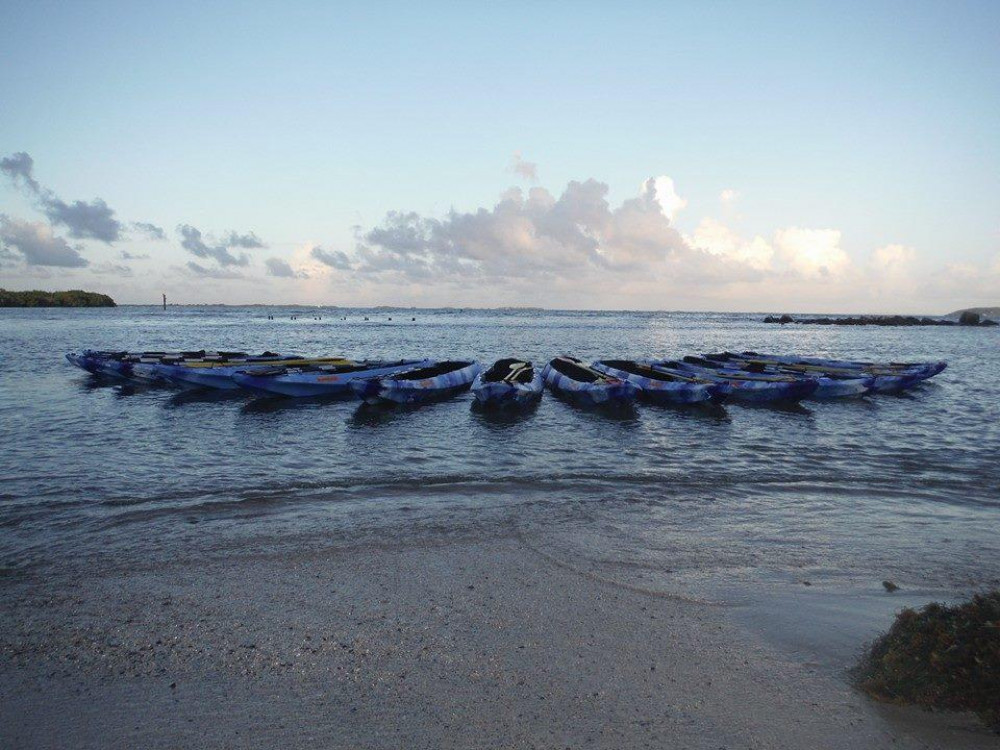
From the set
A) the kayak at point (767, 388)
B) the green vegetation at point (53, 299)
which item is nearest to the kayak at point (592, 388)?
the kayak at point (767, 388)

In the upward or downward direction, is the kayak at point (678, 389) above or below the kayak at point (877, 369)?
below

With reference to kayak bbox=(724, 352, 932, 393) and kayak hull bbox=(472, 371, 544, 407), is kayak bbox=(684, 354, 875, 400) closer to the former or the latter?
kayak bbox=(724, 352, 932, 393)

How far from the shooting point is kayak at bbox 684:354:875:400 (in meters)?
20.3

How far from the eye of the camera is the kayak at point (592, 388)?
1772cm

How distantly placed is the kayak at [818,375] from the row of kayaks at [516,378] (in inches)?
1.4

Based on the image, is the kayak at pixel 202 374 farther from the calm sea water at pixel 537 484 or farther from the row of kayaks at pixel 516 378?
the calm sea water at pixel 537 484

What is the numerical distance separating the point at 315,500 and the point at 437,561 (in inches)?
129

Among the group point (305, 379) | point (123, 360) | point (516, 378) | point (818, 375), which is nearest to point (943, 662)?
point (516, 378)

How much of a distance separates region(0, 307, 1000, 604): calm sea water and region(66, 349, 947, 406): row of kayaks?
0.77 metres

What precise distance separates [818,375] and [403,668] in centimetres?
2311

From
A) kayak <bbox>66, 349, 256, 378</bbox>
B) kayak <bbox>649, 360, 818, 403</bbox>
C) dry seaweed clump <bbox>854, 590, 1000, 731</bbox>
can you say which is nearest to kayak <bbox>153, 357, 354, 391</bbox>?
kayak <bbox>66, 349, 256, 378</bbox>

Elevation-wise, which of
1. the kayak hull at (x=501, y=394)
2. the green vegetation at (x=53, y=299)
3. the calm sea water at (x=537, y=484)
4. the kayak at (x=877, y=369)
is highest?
the green vegetation at (x=53, y=299)

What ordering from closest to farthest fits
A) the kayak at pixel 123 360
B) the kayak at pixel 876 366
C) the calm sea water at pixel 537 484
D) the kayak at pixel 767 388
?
the calm sea water at pixel 537 484, the kayak at pixel 767 388, the kayak at pixel 123 360, the kayak at pixel 876 366

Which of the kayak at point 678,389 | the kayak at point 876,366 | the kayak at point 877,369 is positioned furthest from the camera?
the kayak at point 876,366
